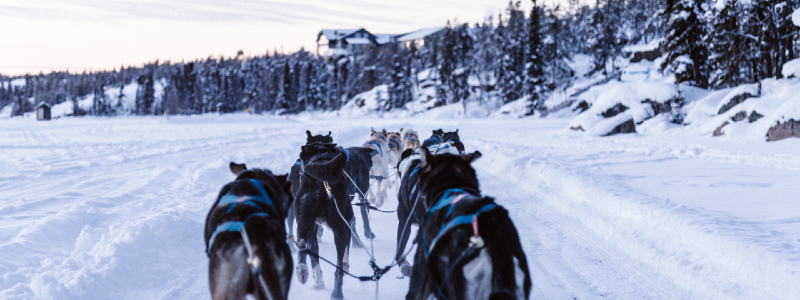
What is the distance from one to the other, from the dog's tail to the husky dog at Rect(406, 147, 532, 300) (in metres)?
1.56

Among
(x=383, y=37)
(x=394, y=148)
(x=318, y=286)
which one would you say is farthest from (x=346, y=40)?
(x=318, y=286)

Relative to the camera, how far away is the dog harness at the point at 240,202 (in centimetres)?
268

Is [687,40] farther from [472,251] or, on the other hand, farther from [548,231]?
[472,251]

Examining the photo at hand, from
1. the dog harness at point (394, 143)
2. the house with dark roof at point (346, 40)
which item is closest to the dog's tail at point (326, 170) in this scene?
the dog harness at point (394, 143)

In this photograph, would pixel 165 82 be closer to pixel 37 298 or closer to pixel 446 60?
pixel 446 60

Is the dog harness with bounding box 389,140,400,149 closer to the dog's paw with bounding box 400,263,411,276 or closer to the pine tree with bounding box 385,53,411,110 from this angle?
the dog's paw with bounding box 400,263,411,276

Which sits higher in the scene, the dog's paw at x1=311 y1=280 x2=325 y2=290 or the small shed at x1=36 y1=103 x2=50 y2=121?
the small shed at x1=36 y1=103 x2=50 y2=121

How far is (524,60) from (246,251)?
59284 mm

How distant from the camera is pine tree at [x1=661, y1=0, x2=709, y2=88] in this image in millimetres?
25984

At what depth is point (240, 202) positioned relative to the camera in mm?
2881

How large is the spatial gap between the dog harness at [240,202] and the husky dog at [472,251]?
40.0 inches

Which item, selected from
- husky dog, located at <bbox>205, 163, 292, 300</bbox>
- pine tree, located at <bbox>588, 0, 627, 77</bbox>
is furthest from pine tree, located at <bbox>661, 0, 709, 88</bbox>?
pine tree, located at <bbox>588, 0, 627, 77</bbox>

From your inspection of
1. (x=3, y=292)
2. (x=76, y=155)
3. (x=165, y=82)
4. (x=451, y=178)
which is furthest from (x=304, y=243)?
(x=165, y=82)

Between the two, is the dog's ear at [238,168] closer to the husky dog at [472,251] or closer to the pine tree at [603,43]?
the husky dog at [472,251]
